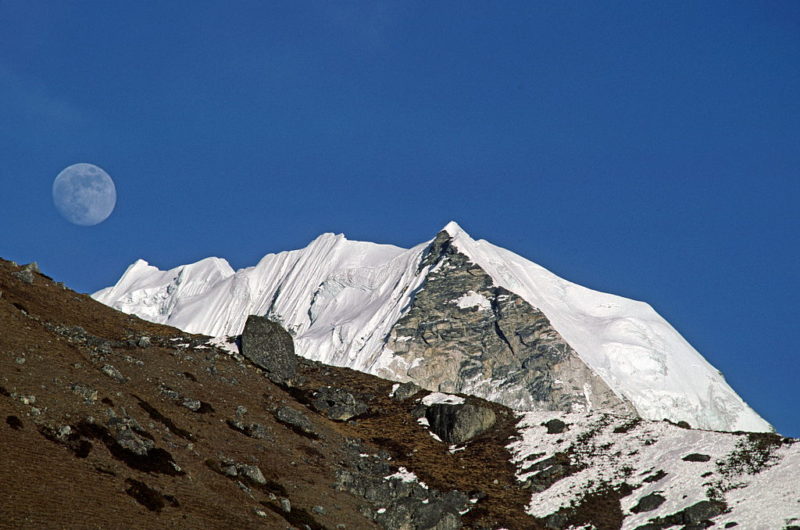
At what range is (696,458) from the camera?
70312mm

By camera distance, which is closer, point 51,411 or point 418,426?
point 51,411

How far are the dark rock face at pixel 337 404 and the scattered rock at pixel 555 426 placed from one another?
1805 centimetres

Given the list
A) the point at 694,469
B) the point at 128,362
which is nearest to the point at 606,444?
the point at 694,469

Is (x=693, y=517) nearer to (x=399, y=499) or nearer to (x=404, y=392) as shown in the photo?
(x=399, y=499)

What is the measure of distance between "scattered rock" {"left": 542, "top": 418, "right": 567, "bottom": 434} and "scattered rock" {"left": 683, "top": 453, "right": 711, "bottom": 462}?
540 inches

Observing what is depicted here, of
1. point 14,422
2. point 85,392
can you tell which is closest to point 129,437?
point 85,392

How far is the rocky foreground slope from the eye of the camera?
47000mm

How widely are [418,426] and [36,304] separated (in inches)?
1462

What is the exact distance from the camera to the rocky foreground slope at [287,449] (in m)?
47.0

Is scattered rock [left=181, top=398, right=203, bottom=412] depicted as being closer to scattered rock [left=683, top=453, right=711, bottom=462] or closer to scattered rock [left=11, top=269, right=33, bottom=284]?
scattered rock [left=11, top=269, right=33, bottom=284]

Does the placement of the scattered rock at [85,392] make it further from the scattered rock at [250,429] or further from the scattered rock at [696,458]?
the scattered rock at [696,458]

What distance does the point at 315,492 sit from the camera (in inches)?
2450

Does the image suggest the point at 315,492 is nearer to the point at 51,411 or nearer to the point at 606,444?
the point at 51,411

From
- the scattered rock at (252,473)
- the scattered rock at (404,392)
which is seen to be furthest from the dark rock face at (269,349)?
the scattered rock at (252,473)
